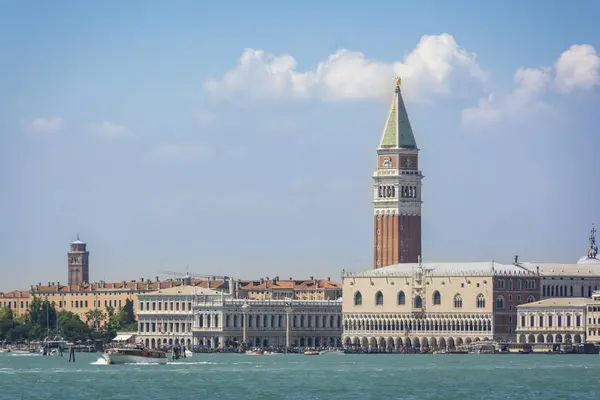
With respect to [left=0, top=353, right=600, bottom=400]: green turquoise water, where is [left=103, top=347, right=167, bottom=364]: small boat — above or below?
above

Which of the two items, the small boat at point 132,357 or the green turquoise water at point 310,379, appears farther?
the small boat at point 132,357

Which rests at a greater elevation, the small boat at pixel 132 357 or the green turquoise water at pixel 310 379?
the small boat at pixel 132 357

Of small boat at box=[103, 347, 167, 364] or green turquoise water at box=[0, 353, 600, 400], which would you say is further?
small boat at box=[103, 347, 167, 364]

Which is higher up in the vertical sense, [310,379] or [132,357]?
[132,357]

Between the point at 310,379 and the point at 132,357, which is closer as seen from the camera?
the point at 310,379

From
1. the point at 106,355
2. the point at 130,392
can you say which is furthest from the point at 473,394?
the point at 106,355
